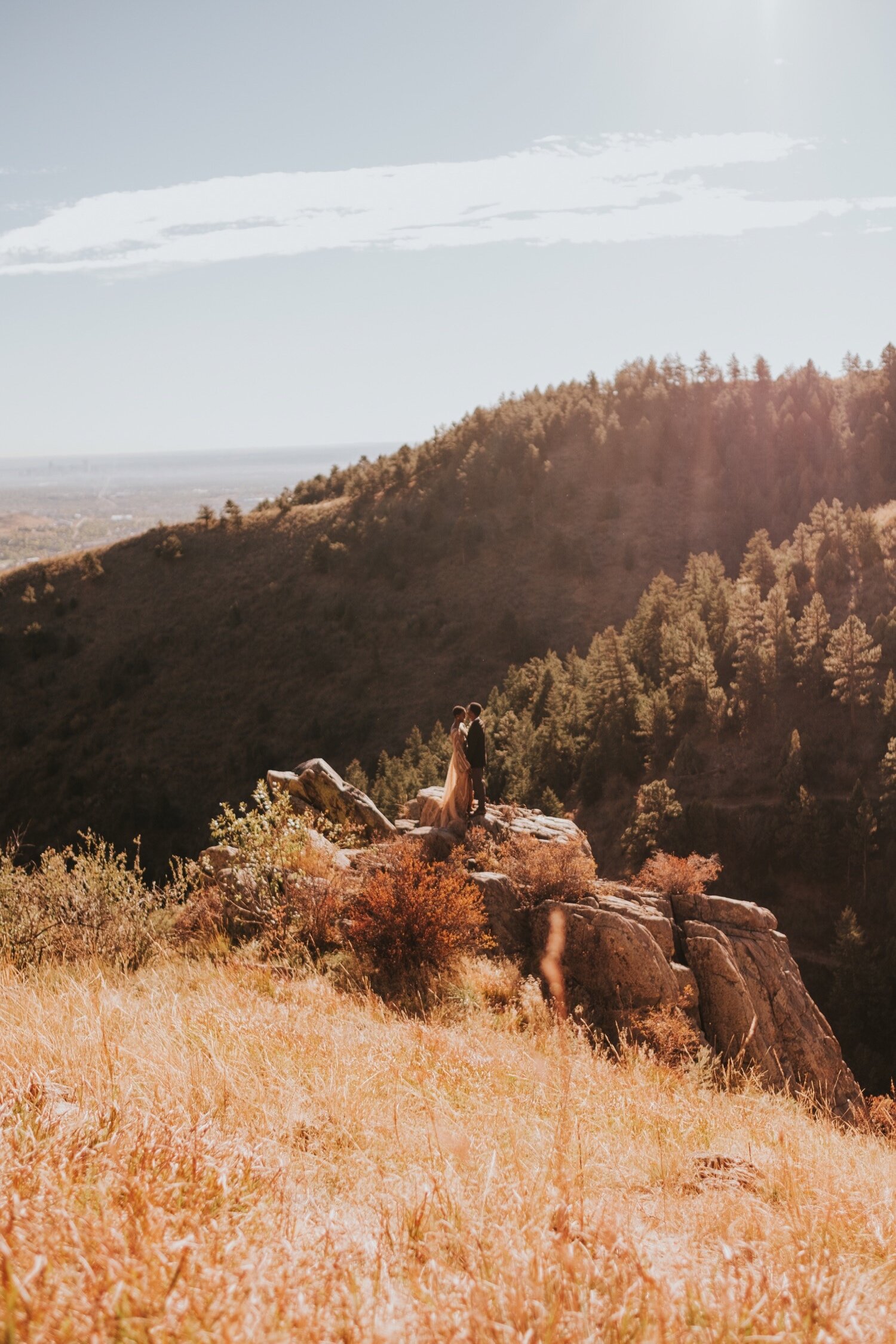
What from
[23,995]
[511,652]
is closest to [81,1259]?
[23,995]

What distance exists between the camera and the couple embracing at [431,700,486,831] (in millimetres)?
12539

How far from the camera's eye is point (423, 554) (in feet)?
205

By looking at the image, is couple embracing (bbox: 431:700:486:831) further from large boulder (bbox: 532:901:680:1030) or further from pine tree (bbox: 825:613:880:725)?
pine tree (bbox: 825:613:880:725)

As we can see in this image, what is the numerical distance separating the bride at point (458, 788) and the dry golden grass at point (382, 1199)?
720cm

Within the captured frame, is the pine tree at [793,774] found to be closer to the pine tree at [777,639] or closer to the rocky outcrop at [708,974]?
the pine tree at [777,639]

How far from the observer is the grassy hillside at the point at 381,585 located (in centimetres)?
4762

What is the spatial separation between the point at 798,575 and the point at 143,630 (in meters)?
45.4

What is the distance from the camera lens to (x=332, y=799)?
14.7 m

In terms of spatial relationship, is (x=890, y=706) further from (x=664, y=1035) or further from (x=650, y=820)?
(x=664, y=1035)

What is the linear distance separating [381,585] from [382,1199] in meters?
58.3

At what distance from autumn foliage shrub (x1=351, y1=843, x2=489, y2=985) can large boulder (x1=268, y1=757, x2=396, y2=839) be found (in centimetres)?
521

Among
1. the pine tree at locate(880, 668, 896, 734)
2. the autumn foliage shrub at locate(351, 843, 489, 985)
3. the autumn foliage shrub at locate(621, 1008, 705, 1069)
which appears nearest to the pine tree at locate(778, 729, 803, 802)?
the pine tree at locate(880, 668, 896, 734)

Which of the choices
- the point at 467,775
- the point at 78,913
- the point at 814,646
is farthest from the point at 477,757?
the point at 814,646

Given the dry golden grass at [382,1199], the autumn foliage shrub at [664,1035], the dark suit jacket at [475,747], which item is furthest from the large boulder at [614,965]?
the dark suit jacket at [475,747]
